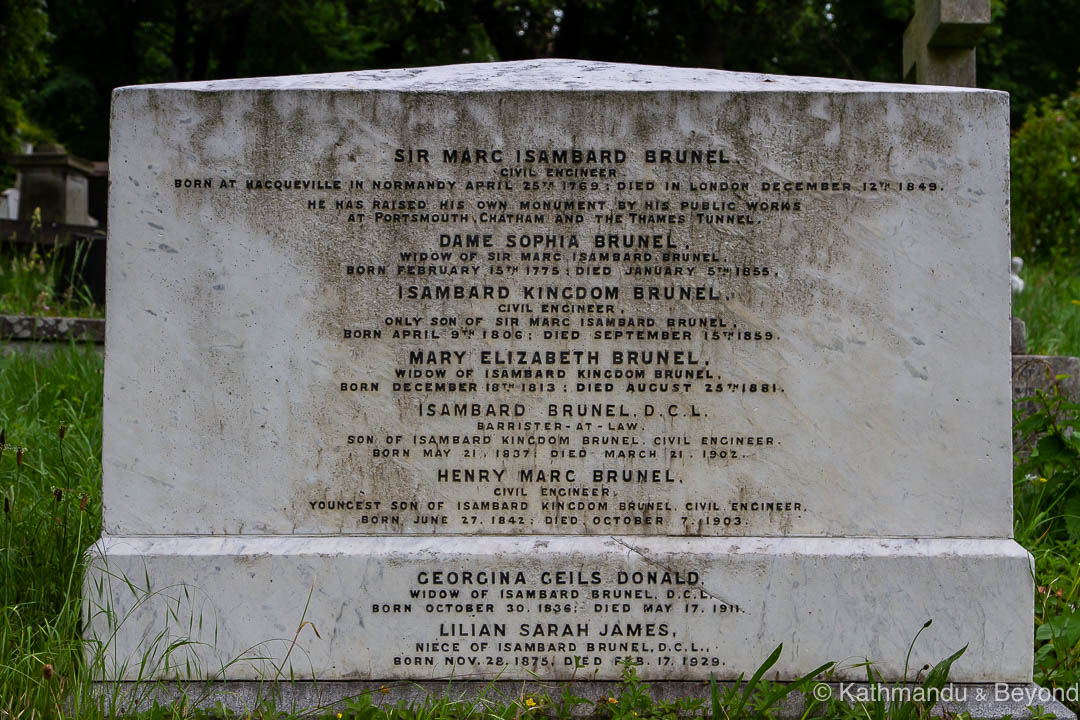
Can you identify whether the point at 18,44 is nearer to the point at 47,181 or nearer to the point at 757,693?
the point at 47,181

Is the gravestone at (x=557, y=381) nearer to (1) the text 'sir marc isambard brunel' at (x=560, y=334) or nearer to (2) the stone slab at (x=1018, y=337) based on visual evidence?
(1) the text 'sir marc isambard brunel' at (x=560, y=334)

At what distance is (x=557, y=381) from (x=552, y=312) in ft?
0.71

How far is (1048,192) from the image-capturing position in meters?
9.05

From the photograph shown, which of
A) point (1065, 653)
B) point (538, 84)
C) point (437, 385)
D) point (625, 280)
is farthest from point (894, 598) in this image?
point (538, 84)

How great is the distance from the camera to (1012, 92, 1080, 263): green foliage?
8.95 metres

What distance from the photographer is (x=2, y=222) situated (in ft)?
31.8

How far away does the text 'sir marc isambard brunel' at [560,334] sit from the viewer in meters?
2.90

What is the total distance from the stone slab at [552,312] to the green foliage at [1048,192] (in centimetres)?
694

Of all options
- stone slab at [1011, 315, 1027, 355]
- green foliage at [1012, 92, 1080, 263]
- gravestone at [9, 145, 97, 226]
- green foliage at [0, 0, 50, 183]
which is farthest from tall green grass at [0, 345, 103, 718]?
green foliage at [0, 0, 50, 183]

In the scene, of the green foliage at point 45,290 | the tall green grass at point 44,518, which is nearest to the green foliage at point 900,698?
the tall green grass at point 44,518

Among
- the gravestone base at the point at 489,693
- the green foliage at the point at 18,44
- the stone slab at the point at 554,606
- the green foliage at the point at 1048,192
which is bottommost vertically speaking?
the gravestone base at the point at 489,693

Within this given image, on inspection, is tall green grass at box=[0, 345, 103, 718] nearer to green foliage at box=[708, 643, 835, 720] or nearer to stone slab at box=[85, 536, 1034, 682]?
stone slab at box=[85, 536, 1034, 682]

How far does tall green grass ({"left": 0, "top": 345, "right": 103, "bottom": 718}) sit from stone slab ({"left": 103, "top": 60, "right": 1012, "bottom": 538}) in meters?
0.45

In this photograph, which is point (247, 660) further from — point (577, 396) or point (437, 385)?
point (577, 396)
